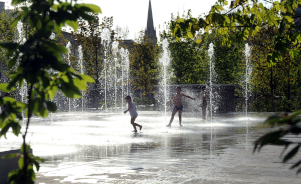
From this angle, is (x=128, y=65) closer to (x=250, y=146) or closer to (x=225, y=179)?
(x=250, y=146)

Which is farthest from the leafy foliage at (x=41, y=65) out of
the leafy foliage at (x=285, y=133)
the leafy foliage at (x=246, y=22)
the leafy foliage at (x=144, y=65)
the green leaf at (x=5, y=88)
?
the leafy foliage at (x=144, y=65)

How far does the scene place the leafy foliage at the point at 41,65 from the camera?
2199mm

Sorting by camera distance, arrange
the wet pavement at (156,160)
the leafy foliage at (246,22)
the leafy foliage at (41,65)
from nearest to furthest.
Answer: the leafy foliage at (41,65) → the leafy foliage at (246,22) → the wet pavement at (156,160)

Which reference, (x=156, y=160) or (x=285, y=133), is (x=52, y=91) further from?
(x=156, y=160)

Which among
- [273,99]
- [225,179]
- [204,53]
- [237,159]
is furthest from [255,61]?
[225,179]

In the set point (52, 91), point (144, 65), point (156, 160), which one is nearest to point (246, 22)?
point (156, 160)

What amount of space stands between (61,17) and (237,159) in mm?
7950

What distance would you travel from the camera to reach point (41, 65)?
2.21m

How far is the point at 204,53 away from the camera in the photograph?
163 feet

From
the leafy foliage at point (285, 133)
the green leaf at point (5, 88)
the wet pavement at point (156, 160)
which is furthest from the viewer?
the wet pavement at point (156, 160)

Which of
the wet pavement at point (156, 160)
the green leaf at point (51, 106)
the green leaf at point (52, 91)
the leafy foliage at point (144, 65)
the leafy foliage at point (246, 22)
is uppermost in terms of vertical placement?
the leafy foliage at point (144, 65)

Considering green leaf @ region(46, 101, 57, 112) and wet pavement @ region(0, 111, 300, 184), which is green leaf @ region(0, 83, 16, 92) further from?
wet pavement @ region(0, 111, 300, 184)

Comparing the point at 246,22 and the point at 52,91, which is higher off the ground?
the point at 246,22

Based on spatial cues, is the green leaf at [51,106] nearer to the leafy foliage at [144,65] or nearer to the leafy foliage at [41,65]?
the leafy foliage at [41,65]
